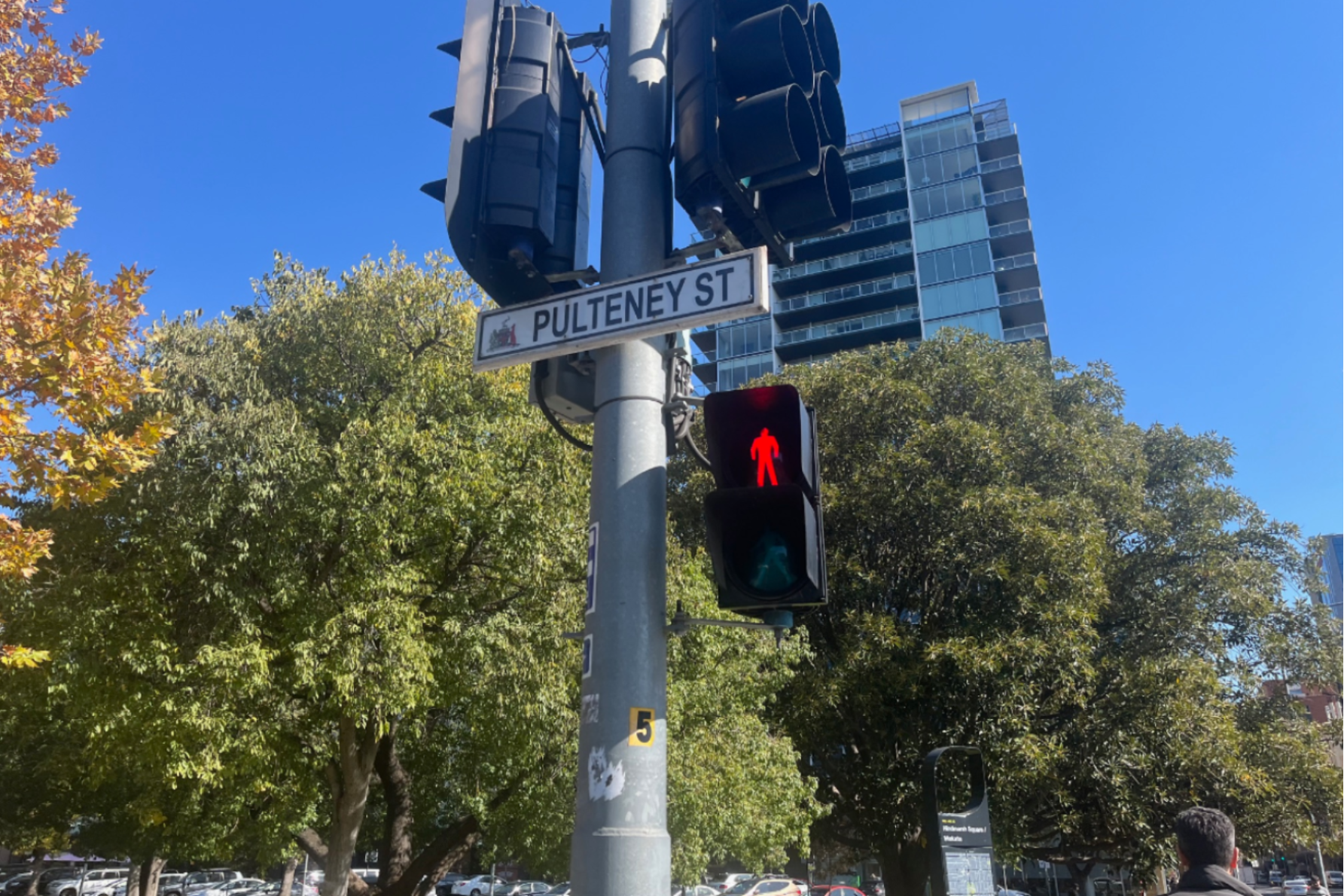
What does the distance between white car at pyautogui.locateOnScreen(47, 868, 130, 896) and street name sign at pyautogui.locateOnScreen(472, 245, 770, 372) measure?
52534mm

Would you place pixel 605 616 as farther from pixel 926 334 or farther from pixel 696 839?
pixel 926 334

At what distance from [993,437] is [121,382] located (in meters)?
18.0

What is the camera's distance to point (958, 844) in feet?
30.6

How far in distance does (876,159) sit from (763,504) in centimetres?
9060

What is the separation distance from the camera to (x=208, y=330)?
14.9 meters

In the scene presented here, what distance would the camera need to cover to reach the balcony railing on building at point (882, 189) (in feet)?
280

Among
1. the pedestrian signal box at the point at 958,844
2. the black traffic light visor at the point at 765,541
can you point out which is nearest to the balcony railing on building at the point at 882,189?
the pedestrian signal box at the point at 958,844

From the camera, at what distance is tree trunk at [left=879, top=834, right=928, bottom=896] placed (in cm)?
2153

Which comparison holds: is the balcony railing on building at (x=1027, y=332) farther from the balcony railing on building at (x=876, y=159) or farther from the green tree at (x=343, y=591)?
the green tree at (x=343, y=591)

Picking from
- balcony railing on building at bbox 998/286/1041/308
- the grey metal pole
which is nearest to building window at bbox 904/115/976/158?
balcony railing on building at bbox 998/286/1041/308

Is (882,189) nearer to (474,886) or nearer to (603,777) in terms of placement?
(474,886)

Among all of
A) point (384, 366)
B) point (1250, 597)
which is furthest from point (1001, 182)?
point (384, 366)

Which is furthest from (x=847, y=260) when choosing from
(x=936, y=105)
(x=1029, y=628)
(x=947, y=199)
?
(x=1029, y=628)

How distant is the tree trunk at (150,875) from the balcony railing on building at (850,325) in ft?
200
